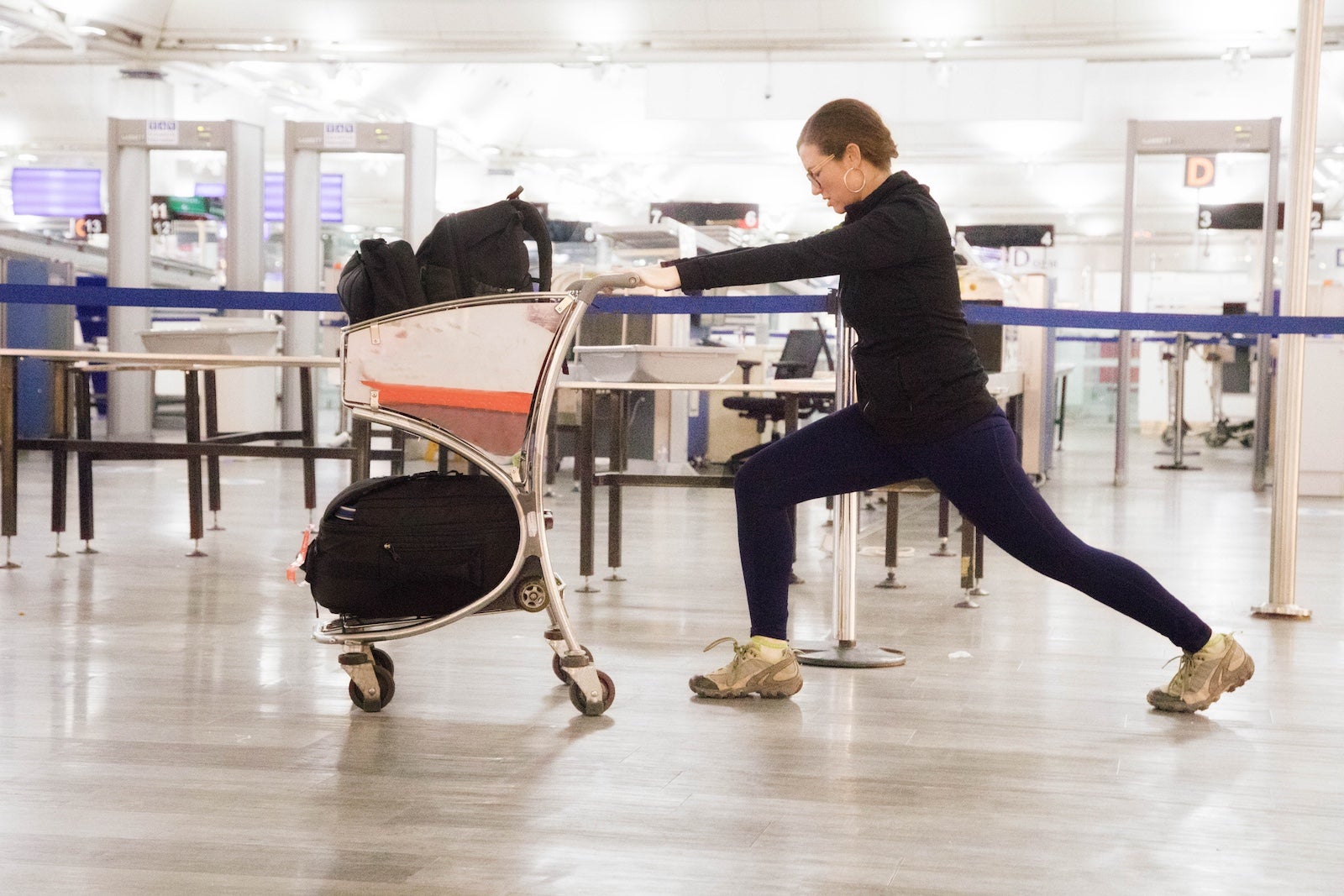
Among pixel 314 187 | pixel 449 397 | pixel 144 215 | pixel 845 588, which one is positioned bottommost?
pixel 845 588

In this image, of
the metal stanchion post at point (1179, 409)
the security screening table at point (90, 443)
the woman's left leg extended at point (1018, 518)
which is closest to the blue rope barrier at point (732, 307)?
the security screening table at point (90, 443)

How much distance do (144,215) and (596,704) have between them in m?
9.42

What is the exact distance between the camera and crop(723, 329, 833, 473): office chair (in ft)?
26.6

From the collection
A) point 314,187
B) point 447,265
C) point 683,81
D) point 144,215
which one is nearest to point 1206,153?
point 314,187

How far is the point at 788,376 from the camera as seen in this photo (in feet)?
26.7

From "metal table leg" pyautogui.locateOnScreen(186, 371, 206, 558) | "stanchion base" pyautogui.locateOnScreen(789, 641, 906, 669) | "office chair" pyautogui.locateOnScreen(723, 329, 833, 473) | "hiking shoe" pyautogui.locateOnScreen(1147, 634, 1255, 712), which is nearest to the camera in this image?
"hiking shoe" pyautogui.locateOnScreen(1147, 634, 1255, 712)

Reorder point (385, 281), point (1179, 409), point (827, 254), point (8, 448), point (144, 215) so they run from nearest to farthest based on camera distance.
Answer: point (827, 254)
point (385, 281)
point (8, 448)
point (1179, 409)
point (144, 215)

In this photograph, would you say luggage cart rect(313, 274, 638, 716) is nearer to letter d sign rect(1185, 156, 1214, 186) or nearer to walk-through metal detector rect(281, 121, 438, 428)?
walk-through metal detector rect(281, 121, 438, 428)

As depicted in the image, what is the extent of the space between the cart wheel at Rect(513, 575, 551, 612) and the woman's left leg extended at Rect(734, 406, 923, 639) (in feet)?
1.42

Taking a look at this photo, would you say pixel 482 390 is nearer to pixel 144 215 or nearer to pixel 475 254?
pixel 475 254

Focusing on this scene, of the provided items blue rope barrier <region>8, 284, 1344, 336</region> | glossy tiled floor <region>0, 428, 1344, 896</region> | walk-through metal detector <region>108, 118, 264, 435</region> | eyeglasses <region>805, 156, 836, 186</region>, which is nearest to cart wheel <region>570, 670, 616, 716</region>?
glossy tiled floor <region>0, 428, 1344, 896</region>

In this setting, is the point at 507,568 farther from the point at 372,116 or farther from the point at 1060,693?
the point at 372,116

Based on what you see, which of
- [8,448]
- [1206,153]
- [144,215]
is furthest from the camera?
[144,215]

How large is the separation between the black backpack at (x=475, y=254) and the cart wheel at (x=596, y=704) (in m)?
→ 0.79
